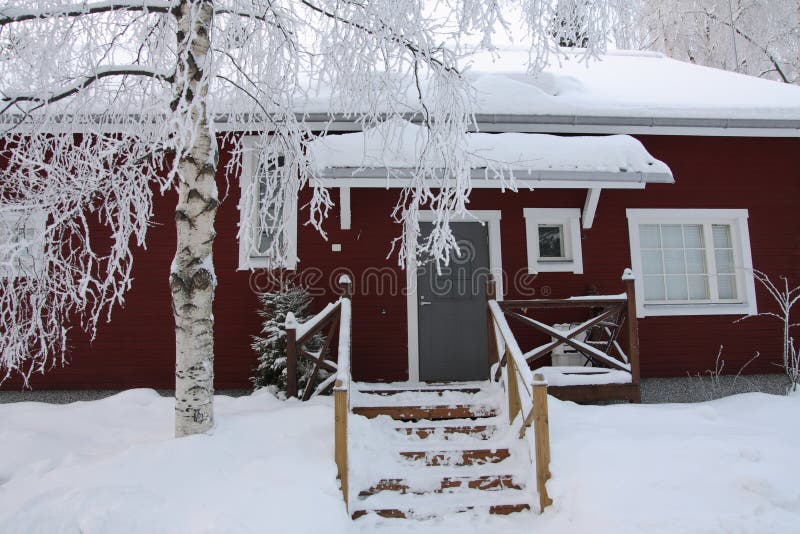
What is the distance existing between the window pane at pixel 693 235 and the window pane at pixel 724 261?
0.92 ft

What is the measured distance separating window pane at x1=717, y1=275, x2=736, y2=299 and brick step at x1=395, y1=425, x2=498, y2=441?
4277 millimetres

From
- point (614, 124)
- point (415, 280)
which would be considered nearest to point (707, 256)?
point (614, 124)

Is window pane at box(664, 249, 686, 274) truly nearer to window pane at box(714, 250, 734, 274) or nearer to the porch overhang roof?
window pane at box(714, 250, 734, 274)

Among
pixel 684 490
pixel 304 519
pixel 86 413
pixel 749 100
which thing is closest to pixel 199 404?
pixel 304 519

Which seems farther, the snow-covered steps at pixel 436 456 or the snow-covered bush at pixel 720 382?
the snow-covered bush at pixel 720 382

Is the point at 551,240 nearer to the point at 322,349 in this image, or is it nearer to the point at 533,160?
the point at 533,160

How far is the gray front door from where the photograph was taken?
6504mm

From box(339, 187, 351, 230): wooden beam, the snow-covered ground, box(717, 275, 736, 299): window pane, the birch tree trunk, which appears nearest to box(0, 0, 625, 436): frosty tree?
the birch tree trunk

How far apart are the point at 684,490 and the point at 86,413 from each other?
17.5ft

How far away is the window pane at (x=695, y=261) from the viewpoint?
693 cm

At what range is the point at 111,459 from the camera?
3619 millimetres

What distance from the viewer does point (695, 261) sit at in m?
6.95

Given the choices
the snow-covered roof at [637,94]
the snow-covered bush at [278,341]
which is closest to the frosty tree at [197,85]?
the snow-covered bush at [278,341]

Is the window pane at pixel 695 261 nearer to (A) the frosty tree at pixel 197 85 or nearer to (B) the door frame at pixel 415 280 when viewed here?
(B) the door frame at pixel 415 280
